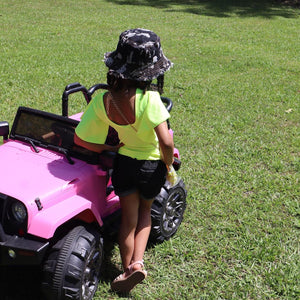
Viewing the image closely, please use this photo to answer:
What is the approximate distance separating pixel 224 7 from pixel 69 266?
61.5 feet

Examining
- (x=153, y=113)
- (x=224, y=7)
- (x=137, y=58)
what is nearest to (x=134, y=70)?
(x=137, y=58)

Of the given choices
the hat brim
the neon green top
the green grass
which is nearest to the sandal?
the green grass

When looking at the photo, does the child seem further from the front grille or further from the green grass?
the front grille

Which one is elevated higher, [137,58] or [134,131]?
[137,58]

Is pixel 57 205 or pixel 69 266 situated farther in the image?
pixel 57 205

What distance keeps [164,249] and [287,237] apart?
3.64 feet

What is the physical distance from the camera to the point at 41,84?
7621mm

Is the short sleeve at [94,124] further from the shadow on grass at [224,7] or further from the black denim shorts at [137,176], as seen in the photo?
the shadow on grass at [224,7]

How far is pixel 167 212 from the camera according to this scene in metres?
3.61

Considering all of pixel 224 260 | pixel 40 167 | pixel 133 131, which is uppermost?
pixel 133 131

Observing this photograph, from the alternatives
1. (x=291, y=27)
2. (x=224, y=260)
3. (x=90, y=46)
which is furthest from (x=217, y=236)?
(x=291, y=27)

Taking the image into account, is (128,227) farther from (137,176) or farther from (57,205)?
(57,205)

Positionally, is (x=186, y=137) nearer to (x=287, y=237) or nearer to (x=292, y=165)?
(x=292, y=165)

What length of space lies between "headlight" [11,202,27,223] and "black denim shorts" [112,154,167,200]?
63 centimetres
